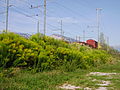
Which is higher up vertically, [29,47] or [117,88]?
[29,47]

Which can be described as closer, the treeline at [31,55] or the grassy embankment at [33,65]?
the grassy embankment at [33,65]

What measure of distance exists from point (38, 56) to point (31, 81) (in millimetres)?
1963

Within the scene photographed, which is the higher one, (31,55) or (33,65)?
(31,55)

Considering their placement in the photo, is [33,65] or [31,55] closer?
[31,55]

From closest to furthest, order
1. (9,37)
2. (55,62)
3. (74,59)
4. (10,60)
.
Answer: (10,60) < (9,37) < (55,62) < (74,59)

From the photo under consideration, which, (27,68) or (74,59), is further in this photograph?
(74,59)

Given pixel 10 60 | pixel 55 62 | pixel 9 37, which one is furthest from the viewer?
pixel 55 62

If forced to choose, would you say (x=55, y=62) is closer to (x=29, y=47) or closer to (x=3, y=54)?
(x=29, y=47)

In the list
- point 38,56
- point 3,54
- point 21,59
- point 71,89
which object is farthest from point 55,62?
point 71,89

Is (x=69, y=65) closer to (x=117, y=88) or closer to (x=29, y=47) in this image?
(x=29, y=47)

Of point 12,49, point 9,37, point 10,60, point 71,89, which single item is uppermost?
point 9,37

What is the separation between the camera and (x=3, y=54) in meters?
5.40

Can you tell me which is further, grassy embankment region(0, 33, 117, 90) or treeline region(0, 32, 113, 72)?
treeline region(0, 32, 113, 72)

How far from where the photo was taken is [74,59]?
8641 mm
